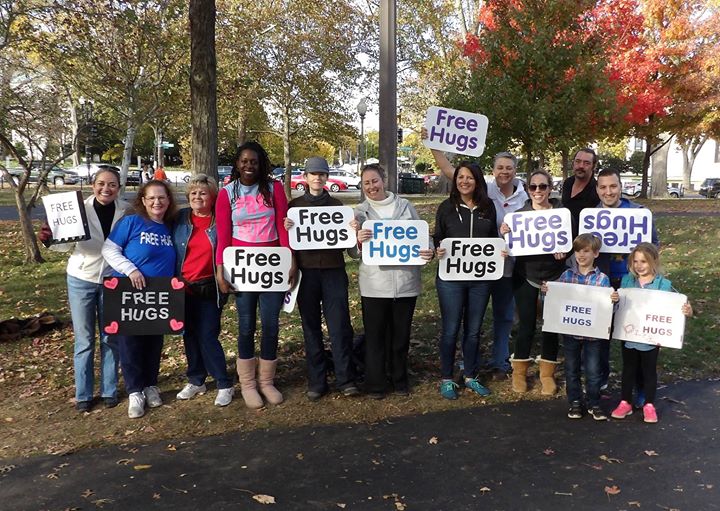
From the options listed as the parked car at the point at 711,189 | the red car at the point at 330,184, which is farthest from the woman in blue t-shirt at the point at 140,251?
the parked car at the point at 711,189

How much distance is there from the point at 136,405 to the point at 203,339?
0.75 m

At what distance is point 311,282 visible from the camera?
511cm

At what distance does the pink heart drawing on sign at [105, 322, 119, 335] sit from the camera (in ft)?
15.9

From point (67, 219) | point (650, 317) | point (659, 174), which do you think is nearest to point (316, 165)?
point (67, 219)

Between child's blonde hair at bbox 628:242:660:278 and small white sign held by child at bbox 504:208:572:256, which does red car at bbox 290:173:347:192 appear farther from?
child's blonde hair at bbox 628:242:660:278

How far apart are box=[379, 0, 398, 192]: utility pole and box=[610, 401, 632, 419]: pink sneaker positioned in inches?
142

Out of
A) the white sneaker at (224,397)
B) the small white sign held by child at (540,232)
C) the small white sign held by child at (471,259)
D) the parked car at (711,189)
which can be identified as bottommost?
the white sneaker at (224,397)

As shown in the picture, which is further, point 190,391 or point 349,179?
point 349,179

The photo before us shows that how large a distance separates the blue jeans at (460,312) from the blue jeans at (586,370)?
0.78 m

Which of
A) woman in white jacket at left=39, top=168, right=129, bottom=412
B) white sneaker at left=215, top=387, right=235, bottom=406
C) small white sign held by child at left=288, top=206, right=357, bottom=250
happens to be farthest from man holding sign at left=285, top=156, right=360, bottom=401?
woman in white jacket at left=39, top=168, right=129, bottom=412

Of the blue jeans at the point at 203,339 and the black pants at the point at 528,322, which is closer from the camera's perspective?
the blue jeans at the point at 203,339

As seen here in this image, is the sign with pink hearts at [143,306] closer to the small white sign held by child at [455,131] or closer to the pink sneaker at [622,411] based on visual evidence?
the small white sign held by child at [455,131]

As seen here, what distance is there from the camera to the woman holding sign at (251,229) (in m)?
4.91

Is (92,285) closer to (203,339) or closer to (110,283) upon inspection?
(110,283)
